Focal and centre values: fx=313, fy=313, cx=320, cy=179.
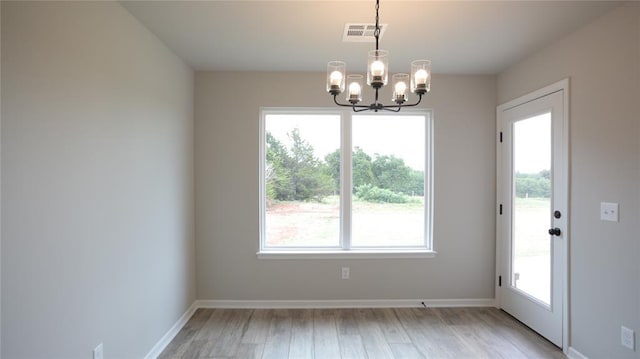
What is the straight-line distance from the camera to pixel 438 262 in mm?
3422

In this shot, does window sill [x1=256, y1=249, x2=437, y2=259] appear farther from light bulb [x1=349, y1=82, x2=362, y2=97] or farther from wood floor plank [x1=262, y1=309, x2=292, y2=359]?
light bulb [x1=349, y1=82, x2=362, y2=97]

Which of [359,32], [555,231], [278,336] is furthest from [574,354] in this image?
[359,32]

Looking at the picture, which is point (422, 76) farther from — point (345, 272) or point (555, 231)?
point (345, 272)

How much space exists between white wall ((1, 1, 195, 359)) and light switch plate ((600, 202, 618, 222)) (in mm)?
3280

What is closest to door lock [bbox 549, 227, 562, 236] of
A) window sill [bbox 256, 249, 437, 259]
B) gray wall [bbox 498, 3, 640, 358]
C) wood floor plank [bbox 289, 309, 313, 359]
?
gray wall [bbox 498, 3, 640, 358]

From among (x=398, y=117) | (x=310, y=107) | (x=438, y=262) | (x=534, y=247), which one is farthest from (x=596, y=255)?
(x=310, y=107)

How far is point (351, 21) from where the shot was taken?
2.24 metres

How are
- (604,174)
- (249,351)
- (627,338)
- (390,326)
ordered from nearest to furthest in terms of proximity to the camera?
(627,338) < (604,174) < (249,351) < (390,326)

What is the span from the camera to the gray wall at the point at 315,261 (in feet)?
10.9

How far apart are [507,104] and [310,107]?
202 centimetres

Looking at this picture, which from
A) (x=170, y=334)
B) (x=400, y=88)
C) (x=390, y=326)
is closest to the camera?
Answer: (x=400, y=88)

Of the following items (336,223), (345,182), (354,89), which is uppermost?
(354,89)

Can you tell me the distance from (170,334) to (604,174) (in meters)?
3.60

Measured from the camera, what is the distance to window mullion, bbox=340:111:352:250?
11.3 ft
